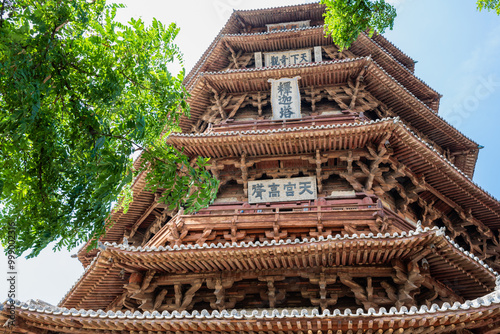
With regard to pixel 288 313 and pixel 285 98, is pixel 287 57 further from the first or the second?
pixel 288 313

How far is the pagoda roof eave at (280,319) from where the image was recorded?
658 cm

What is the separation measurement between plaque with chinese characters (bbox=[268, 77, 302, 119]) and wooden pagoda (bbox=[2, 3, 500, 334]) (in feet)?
0.15

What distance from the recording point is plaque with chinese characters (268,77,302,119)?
1362 centimetres

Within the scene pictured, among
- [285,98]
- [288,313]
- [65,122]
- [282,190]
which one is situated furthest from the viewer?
[285,98]

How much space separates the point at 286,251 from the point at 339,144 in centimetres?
407

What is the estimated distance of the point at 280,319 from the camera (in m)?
6.75

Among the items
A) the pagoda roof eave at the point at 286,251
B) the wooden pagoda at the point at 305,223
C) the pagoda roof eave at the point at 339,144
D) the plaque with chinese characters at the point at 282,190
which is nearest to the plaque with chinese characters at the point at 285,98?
the wooden pagoda at the point at 305,223

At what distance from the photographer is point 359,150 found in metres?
11.6

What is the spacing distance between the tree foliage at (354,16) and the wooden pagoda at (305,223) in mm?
3418

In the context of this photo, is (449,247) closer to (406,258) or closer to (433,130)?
(406,258)

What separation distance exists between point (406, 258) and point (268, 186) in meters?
3.99

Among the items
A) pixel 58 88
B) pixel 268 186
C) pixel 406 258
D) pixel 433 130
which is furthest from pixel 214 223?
pixel 433 130

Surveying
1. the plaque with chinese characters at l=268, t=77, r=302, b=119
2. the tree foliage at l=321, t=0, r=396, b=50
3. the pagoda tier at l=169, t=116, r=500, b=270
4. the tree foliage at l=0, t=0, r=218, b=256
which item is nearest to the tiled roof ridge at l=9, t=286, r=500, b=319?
the tree foliage at l=0, t=0, r=218, b=256

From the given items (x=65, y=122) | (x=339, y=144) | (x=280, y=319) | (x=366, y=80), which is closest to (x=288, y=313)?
(x=280, y=319)
